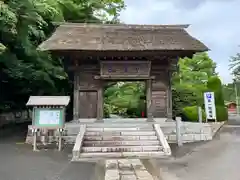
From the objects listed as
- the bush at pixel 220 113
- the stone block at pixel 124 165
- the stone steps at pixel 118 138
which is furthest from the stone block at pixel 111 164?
the bush at pixel 220 113

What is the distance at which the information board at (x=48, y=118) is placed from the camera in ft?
31.2

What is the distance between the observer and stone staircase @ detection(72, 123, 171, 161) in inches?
336

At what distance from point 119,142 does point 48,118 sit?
2653 mm

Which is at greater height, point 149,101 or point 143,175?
point 149,101

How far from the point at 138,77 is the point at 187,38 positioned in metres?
3.01

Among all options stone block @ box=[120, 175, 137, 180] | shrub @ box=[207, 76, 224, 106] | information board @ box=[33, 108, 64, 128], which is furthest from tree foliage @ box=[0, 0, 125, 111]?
shrub @ box=[207, 76, 224, 106]

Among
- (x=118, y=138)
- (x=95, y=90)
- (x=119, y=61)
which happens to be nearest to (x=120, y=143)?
(x=118, y=138)

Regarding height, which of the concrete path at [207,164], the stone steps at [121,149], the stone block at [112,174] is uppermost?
the stone steps at [121,149]

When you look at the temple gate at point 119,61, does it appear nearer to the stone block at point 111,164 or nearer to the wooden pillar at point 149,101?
the wooden pillar at point 149,101

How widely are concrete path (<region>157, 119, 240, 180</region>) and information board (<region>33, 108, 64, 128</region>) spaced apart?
153 inches

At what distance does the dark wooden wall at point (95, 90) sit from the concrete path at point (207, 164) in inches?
123

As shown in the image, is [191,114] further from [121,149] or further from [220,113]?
[121,149]

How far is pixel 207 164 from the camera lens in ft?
24.0

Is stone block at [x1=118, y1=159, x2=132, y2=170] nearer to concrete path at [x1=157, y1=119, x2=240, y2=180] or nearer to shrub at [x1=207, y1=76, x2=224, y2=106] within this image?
concrete path at [x1=157, y1=119, x2=240, y2=180]
